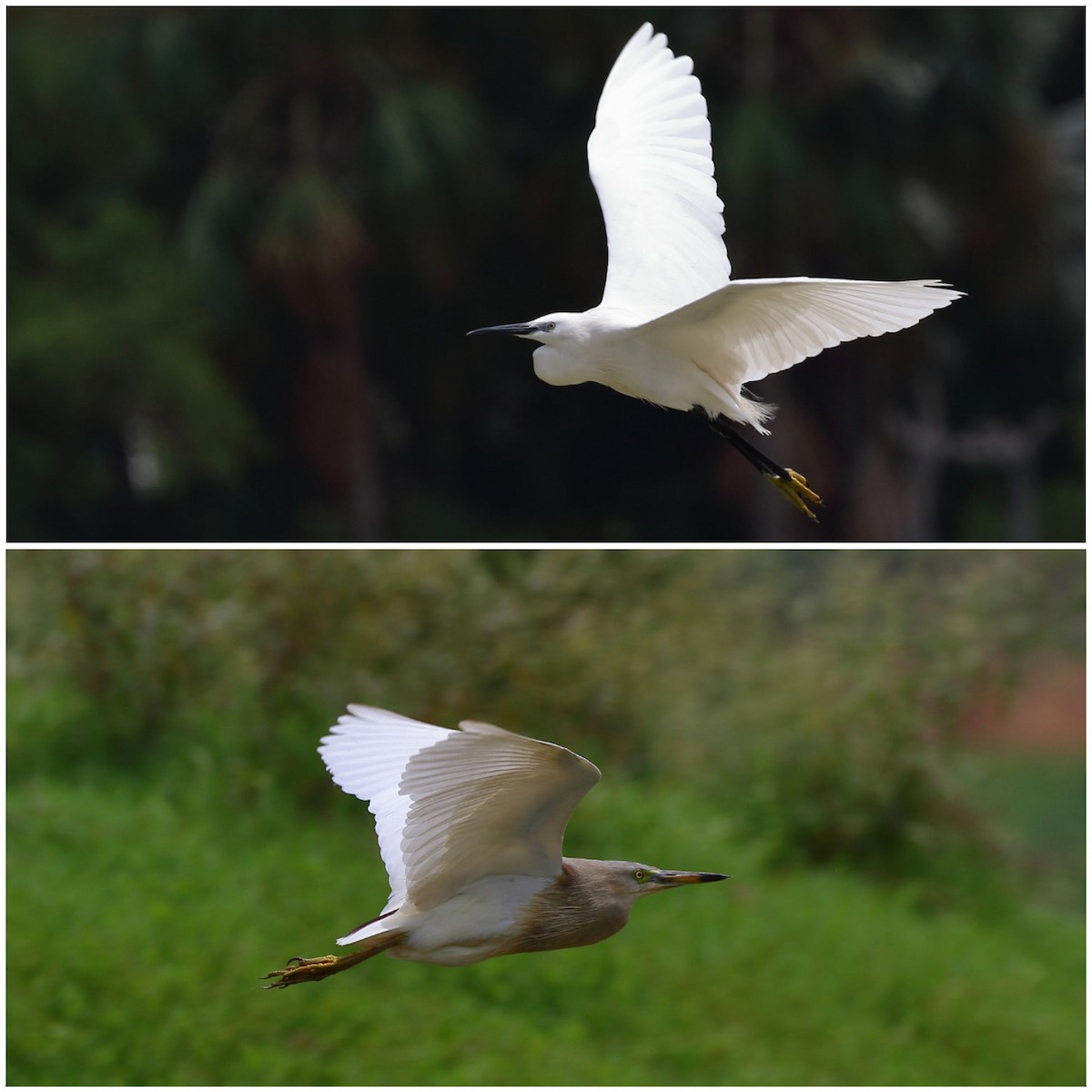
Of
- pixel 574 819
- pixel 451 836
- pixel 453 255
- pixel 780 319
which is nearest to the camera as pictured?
pixel 451 836

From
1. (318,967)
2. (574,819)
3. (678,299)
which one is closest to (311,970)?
(318,967)

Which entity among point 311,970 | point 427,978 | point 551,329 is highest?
point 551,329

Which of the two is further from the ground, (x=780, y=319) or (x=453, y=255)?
(x=453, y=255)

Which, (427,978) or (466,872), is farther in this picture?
(427,978)

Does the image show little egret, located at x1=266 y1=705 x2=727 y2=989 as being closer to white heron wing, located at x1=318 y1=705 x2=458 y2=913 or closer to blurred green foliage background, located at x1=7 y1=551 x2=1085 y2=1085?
white heron wing, located at x1=318 y1=705 x2=458 y2=913

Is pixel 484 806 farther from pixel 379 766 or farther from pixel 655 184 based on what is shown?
pixel 655 184

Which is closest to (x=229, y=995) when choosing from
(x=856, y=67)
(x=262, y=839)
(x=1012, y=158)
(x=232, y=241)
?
(x=262, y=839)

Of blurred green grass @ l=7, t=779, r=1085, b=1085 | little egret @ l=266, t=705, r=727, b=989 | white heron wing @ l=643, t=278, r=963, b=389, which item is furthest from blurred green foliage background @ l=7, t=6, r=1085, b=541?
little egret @ l=266, t=705, r=727, b=989

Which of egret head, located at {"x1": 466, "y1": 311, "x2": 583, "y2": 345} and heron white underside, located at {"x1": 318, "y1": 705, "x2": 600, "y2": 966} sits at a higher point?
egret head, located at {"x1": 466, "y1": 311, "x2": 583, "y2": 345}
